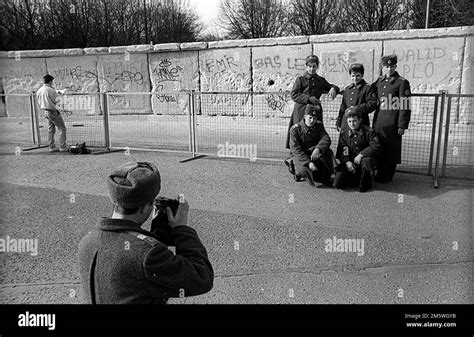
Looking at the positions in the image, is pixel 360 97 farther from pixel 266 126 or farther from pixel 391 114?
pixel 266 126

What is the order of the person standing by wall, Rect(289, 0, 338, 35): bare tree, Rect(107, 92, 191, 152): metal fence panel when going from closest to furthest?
the person standing by wall
Rect(107, 92, 191, 152): metal fence panel
Rect(289, 0, 338, 35): bare tree

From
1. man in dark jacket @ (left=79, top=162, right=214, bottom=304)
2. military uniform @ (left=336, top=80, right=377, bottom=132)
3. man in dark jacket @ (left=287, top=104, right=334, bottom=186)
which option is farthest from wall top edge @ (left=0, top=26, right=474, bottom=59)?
man in dark jacket @ (left=79, top=162, right=214, bottom=304)

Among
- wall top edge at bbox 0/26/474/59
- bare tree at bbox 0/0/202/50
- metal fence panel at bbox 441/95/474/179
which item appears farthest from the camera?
bare tree at bbox 0/0/202/50

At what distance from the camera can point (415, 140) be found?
9.20m

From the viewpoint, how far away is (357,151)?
627 cm

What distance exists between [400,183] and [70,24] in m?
23.3

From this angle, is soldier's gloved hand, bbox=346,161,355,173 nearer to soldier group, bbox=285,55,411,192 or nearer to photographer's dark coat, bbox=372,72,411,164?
soldier group, bbox=285,55,411,192

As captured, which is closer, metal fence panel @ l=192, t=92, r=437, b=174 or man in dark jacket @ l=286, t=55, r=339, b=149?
man in dark jacket @ l=286, t=55, r=339, b=149

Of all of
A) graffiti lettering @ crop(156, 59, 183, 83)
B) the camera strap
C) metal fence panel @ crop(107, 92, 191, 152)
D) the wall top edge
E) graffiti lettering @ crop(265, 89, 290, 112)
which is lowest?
metal fence panel @ crop(107, 92, 191, 152)

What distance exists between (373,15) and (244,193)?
2684 cm

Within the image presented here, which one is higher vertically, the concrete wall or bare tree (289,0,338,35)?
bare tree (289,0,338,35)

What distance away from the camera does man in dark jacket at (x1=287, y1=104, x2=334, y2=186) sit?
6336mm

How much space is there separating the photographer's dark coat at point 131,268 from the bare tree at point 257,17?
3083 cm

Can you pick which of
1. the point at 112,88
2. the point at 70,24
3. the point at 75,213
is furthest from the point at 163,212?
the point at 70,24
